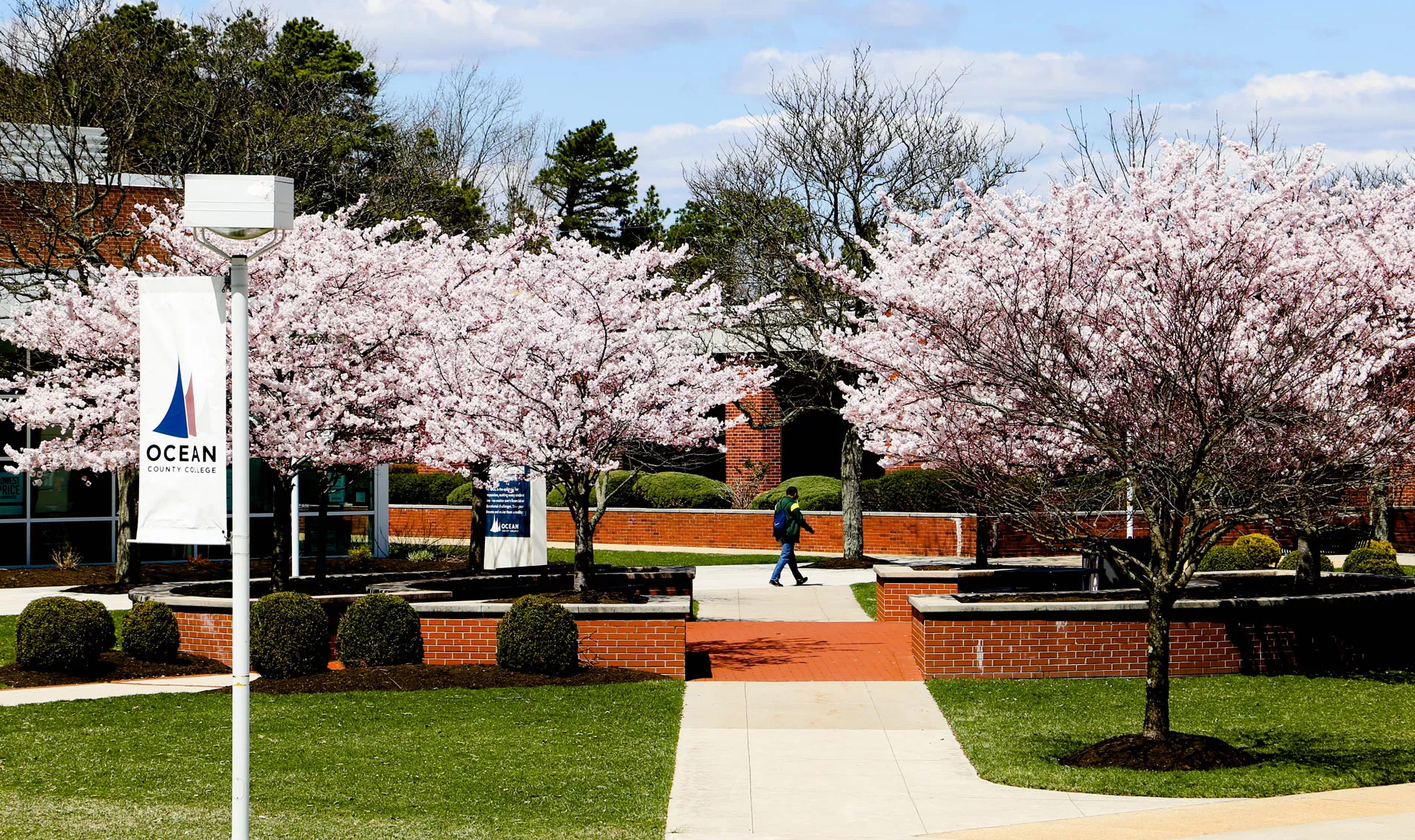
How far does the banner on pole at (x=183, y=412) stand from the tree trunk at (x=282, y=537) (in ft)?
36.7

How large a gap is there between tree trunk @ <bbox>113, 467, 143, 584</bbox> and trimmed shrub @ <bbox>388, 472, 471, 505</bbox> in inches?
522

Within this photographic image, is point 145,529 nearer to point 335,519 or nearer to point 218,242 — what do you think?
point 218,242

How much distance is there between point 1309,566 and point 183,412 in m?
14.3

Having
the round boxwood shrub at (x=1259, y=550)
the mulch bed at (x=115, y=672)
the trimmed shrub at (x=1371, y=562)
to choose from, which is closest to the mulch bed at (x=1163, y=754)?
the mulch bed at (x=115, y=672)

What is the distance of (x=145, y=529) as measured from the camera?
6.87 metres

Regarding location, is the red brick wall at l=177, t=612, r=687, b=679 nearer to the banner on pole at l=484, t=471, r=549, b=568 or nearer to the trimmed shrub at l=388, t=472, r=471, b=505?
the banner on pole at l=484, t=471, r=549, b=568

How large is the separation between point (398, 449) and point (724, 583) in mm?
8618

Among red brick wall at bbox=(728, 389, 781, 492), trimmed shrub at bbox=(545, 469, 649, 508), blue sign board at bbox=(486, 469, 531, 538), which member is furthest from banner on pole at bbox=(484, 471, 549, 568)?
red brick wall at bbox=(728, 389, 781, 492)

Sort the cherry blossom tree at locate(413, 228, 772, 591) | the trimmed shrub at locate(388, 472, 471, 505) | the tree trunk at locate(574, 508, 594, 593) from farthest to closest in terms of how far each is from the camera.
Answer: the trimmed shrub at locate(388, 472, 471, 505) → the tree trunk at locate(574, 508, 594, 593) → the cherry blossom tree at locate(413, 228, 772, 591)

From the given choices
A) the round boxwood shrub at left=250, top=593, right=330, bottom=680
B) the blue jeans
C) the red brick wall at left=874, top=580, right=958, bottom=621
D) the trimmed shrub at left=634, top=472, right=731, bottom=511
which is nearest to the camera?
the round boxwood shrub at left=250, top=593, right=330, bottom=680

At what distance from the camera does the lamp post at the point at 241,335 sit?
686 cm

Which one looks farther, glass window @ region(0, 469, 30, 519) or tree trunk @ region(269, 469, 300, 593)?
glass window @ region(0, 469, 30, 519)

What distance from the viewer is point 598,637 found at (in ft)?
49.7

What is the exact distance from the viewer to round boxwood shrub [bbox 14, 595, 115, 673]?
48.5 ft
